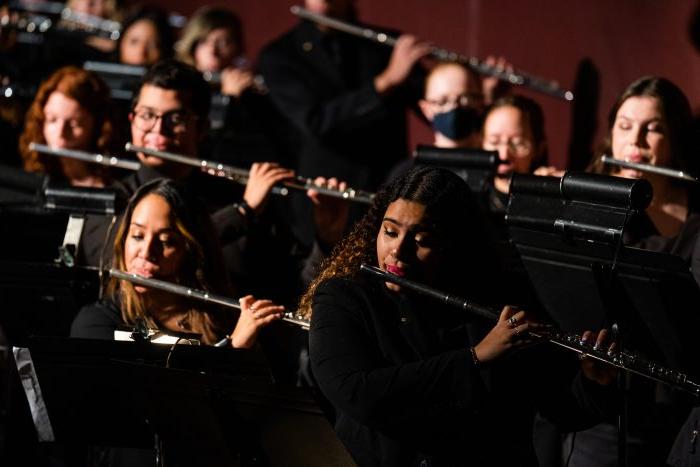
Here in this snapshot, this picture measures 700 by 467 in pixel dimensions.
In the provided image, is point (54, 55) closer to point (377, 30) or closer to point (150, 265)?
point (377, 30)

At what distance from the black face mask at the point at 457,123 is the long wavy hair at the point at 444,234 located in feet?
5.47

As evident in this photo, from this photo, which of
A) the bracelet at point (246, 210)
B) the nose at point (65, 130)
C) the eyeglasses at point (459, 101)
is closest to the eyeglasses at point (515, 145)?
the eyeglasses at point (459, 101)

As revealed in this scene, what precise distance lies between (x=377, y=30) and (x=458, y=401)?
3.04 metres

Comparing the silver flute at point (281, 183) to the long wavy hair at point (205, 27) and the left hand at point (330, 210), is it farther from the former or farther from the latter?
the long wavy hair at point (205, 27)

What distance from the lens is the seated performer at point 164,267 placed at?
143 inches

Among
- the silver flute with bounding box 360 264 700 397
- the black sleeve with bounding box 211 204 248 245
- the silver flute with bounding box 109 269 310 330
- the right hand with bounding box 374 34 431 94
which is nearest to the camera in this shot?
the silver flute with bounding box 360 264 700 397

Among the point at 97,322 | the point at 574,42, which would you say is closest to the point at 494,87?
the point at 574,42

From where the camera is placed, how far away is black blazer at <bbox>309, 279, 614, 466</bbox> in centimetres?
286

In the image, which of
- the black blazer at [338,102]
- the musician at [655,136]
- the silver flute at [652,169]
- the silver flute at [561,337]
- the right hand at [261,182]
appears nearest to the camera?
the silver flute at [561,337]

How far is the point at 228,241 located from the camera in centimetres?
420

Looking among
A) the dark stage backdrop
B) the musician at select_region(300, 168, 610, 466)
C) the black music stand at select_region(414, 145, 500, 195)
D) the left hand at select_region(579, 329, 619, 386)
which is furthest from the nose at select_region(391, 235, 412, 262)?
the dark stage backdrop

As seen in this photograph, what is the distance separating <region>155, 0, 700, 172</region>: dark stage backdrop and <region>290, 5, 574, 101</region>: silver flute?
0.13 metres

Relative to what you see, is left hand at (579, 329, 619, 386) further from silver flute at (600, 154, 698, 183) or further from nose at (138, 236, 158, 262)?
nose at (138, 236, 158, 262)

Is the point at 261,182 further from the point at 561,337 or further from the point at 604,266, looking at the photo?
the point at 561,337
